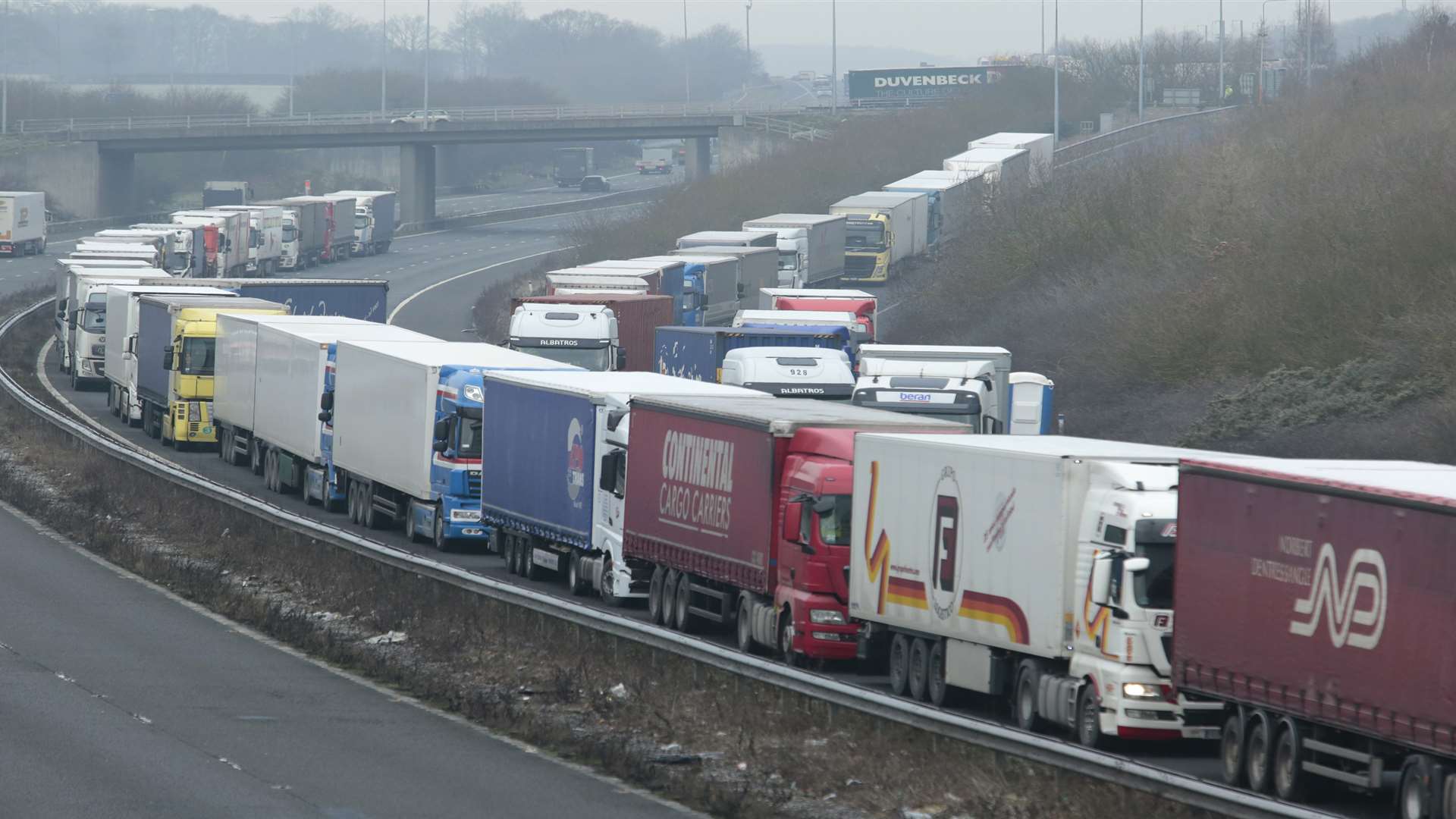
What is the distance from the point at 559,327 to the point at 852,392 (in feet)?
32.8

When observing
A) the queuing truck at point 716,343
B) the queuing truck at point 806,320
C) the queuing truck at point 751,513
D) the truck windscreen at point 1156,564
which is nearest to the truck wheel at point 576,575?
the queuing truck at point 751,513

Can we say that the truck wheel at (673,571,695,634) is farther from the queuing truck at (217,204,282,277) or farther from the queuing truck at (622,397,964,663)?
the queuing truck at (217,204,282,277)

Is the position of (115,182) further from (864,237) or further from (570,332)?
(570,332)

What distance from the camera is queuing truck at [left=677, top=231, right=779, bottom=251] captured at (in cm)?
7294

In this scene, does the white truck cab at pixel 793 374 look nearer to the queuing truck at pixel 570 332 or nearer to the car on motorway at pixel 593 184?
the queuing truck at pixel 570 332

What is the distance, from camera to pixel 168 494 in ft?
103

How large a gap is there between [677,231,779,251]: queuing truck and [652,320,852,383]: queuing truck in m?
27.2

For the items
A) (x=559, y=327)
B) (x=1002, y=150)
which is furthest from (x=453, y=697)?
(x=1002, y=150)

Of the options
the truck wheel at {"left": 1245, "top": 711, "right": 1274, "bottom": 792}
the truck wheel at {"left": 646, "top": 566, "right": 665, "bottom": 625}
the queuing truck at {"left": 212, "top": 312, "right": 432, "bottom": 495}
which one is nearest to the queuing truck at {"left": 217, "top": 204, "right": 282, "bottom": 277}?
the queuing truck at {"left": 212, "top": 312, "right": 432, "bottom": 495}

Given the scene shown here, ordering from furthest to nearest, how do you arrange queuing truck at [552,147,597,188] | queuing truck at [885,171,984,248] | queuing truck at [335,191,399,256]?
queuing truck at [552,147,597,188] < queuing truck at [335,191,399,256] < queuing truck at [885,171,984,248]

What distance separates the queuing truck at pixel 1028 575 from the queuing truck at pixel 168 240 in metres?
64.3

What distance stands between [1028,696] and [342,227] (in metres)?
90.4

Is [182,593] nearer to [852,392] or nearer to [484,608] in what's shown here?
[484,608]

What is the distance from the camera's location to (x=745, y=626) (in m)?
22.5
